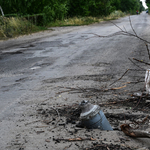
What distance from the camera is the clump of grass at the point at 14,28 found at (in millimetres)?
13758

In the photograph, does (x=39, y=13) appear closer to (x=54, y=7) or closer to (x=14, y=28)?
(x=54, y=7)

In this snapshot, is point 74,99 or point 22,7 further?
point 22,7

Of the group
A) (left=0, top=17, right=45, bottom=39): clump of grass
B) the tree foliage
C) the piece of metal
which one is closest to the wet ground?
the piece of metal

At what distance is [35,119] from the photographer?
3.04m

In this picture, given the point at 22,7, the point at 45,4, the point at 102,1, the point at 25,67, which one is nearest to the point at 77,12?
the point at 102,1

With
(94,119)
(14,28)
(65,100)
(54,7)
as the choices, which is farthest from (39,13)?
(94,119)

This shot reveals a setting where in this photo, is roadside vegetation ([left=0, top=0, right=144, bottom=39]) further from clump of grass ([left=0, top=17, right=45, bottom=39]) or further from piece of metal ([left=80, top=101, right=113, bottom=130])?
piece of metal ([left=80, top=101, right=113, bottom=130])

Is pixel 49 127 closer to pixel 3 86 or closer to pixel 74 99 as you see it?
pixel 74 99

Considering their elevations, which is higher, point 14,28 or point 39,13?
point 39,13

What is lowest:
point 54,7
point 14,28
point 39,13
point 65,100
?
point 65,100

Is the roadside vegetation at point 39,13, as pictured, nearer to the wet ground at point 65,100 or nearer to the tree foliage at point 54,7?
the tree foliage at point 54,7

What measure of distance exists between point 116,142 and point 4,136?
1.37 metres

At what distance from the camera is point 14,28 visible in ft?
48.8

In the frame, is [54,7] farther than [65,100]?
Yes
